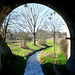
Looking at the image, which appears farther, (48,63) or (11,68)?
(48,63)

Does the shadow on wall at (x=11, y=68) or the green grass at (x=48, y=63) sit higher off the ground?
the shadow on wall at (x=11, y=68)

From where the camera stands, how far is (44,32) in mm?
28359

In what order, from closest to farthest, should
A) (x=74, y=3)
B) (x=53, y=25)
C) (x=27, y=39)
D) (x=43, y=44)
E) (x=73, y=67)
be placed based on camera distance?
(x=74, y=3), (x=73, y=67), (x=53, y=25), (x=27, y=39), (x=43, y=44)

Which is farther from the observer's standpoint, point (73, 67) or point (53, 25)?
point (53, 25)

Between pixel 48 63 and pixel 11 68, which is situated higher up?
pixel 11 68

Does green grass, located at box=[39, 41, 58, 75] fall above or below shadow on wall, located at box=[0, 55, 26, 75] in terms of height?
below

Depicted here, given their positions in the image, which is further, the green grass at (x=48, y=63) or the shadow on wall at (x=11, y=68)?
the green grass at (x=48, y=63)

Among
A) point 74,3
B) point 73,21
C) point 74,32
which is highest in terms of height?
point 74,3

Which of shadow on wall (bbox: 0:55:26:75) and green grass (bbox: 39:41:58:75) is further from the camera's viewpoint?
green grass (bbox: 39:41:58:75)

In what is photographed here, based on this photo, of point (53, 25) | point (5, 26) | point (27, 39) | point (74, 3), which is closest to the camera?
point (74, 3)

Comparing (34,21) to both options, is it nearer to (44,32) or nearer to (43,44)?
(44,32)

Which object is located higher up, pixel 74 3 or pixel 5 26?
pixel 74 3

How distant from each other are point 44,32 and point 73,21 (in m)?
23.0

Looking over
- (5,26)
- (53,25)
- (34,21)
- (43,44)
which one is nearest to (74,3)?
(5,26)
